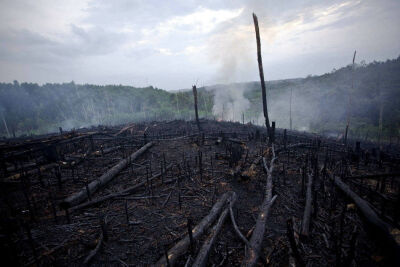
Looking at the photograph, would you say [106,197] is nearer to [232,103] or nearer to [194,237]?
[194,237]

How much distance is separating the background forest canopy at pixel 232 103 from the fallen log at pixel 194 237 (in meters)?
23.1

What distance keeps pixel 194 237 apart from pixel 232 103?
45.8 m

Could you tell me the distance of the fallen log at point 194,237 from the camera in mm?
2965

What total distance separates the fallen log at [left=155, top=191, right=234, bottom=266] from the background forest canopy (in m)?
23.1

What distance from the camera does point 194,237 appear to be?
11.6ft

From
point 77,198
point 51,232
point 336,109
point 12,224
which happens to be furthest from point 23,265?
point 336,109

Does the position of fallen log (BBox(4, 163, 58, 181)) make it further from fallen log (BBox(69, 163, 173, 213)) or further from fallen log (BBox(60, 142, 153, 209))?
fallen log (BBox(69, 163, 173, 213))

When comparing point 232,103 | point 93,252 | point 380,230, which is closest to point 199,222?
point 93,252

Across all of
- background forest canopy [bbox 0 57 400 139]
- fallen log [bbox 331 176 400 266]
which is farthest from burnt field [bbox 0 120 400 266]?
background forest canopy [bbox 0 57 400 139]

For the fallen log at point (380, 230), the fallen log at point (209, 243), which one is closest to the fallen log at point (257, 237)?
the fallen log at point (209, 243)

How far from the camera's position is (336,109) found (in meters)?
28.7

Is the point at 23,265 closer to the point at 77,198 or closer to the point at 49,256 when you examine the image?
the point at 49,256

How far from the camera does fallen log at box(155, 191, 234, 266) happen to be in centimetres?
296

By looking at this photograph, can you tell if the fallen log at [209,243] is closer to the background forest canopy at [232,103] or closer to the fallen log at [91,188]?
the fallen log at [91,188]
